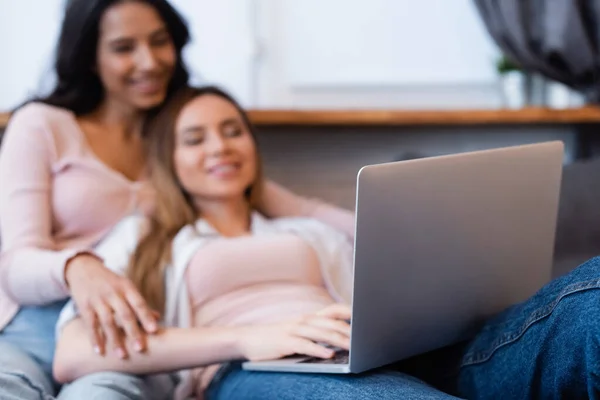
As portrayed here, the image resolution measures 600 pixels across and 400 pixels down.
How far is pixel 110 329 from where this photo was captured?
121cm

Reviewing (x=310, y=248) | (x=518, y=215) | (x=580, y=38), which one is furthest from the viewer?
(x=580, y=38)

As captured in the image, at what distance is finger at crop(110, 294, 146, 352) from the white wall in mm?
975

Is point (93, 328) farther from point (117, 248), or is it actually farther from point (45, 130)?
point (45, 130)

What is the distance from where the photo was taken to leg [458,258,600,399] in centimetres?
92

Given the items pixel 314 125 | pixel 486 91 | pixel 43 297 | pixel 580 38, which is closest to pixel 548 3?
pixel 580 38

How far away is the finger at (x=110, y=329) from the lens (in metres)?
1.20

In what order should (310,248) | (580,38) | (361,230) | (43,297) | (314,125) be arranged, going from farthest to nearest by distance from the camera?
1. (314,125)
2. (580,38)
3. (310,248)
4. (43,297)
5. (361,230)

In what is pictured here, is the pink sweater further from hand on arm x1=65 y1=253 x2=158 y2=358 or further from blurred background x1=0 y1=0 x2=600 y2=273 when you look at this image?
blurred background x1=0 y1=0 x2=600 y2=273

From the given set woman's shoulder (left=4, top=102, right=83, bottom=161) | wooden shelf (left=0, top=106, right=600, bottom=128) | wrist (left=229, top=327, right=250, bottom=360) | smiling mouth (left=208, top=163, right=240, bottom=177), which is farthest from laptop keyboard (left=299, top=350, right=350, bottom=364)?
wooden shelf (left=0, top=106, right=600, bottom=128)

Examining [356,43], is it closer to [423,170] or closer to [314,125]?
[314,125]

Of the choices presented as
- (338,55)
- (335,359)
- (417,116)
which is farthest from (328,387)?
(338,55)

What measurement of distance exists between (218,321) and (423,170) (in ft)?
1.89

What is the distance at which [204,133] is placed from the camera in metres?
1.50

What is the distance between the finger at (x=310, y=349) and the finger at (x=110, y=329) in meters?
0.29
